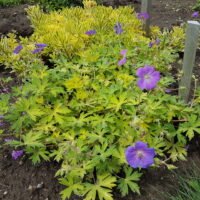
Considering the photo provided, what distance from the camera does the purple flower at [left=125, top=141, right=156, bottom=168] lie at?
1.81 metres

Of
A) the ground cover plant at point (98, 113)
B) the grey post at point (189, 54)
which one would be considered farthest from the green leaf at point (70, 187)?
the grey post at point (189, 54)

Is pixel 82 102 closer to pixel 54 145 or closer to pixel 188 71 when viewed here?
pixel 54 145

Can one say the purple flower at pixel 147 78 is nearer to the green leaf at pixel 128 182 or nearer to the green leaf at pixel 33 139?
the green leaf at pixel 128 182

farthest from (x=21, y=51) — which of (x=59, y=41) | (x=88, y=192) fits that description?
(x=88, y=192)

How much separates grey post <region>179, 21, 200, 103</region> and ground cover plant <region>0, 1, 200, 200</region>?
0.11 metres

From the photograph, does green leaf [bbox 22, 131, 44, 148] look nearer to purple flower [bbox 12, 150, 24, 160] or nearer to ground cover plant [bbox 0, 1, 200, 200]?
ground cover plant [bbox 0, 1, 200, 200]

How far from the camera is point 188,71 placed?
253 cm

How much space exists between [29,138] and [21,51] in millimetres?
977

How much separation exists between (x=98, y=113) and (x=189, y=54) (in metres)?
0.74

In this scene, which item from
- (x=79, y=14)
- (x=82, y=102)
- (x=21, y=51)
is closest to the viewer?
(x=82, y=102)

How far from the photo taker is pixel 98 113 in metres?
2.42

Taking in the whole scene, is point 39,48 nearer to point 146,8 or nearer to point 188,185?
point 146,8

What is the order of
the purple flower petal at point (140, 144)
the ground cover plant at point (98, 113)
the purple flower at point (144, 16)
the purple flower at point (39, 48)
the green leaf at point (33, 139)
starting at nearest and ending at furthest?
1. the purple flower petal at point (140, 144)
2. the ground cover plant at point (98, 113)
3. the green leaf at point (33, 139)
4. the purple flower at point (39, 48)
5. the purple flower at point (144, 16)

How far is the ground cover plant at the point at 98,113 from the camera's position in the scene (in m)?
2.09
